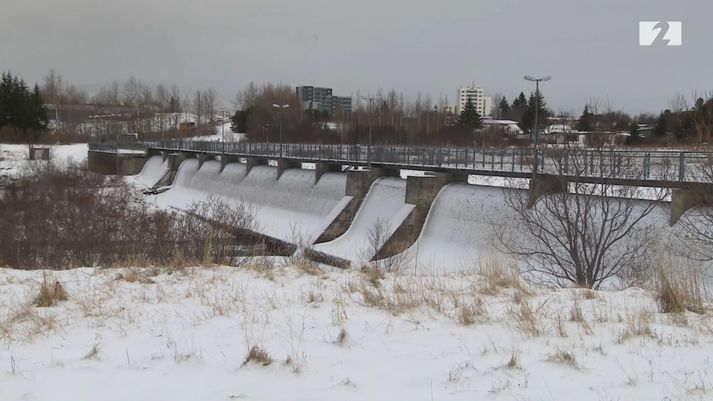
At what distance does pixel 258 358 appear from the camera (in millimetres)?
4988

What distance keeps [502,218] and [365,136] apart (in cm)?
5954

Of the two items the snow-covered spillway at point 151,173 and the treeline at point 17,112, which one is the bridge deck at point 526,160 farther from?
the treeline at point 17,112

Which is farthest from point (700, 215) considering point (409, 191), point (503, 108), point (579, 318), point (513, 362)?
point (503, 108)

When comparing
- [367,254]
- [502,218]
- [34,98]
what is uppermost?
[34,98]

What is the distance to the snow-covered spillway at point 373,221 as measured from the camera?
3062 centimetres

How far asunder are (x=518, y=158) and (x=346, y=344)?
85.1 feet

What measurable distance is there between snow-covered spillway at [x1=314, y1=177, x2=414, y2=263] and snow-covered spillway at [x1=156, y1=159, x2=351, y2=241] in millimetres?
1549

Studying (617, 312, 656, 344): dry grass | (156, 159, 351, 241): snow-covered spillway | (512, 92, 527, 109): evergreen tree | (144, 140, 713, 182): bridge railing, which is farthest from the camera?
(512, 92, 527, 109): evergreen tree

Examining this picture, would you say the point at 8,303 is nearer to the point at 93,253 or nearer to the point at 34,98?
the point at 93,253

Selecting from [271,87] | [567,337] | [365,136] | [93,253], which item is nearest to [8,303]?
[567,337]

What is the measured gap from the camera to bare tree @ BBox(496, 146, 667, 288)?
15.6m

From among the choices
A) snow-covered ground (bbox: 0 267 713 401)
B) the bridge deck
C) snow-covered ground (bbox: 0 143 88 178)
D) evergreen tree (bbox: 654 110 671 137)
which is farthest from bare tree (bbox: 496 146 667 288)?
snow-covered ground (bbox: 0 143 88 178)

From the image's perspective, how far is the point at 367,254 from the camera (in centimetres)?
3075

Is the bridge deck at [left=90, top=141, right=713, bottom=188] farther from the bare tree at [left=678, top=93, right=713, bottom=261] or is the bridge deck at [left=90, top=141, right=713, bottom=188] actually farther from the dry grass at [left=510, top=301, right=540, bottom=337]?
the dry grass at [left=510, top=301, right=540, bottom=337]
